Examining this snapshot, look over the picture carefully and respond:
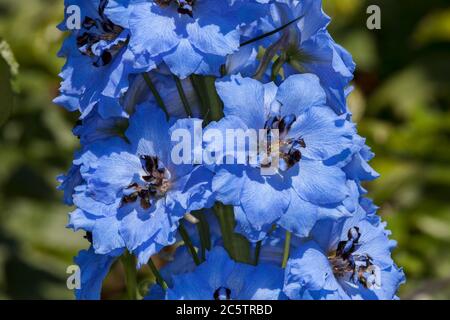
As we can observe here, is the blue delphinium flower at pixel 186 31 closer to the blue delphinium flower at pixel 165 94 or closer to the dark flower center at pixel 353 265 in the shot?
the blue delphinium flower at pixel 165 94

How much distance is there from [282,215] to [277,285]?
3.1 inches

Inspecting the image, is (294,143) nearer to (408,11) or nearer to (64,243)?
(64,243)

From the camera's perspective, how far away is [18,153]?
8.23ft

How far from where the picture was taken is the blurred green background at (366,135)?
215 centimetres

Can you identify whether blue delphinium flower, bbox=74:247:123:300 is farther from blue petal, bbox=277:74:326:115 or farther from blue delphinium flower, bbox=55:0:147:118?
blue petal, bbox=277:74:326:115

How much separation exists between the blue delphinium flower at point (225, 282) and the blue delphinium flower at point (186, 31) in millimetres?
199

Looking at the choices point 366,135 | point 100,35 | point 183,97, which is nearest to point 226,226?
point 183,97

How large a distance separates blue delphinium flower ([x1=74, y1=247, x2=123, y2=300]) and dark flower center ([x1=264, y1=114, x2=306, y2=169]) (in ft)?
0.79

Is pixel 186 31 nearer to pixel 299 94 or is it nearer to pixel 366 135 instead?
pixel 299 94

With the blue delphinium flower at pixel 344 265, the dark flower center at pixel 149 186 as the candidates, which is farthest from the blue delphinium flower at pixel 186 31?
the blue delphinium flower at pixel 344 265

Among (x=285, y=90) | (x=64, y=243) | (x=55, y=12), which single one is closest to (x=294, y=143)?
(x=285, y=90)

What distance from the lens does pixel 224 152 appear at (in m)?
0.88

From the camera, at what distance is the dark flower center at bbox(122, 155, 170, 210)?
3.10ft

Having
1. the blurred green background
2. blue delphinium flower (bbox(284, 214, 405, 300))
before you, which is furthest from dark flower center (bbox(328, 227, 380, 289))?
the blurred green background
